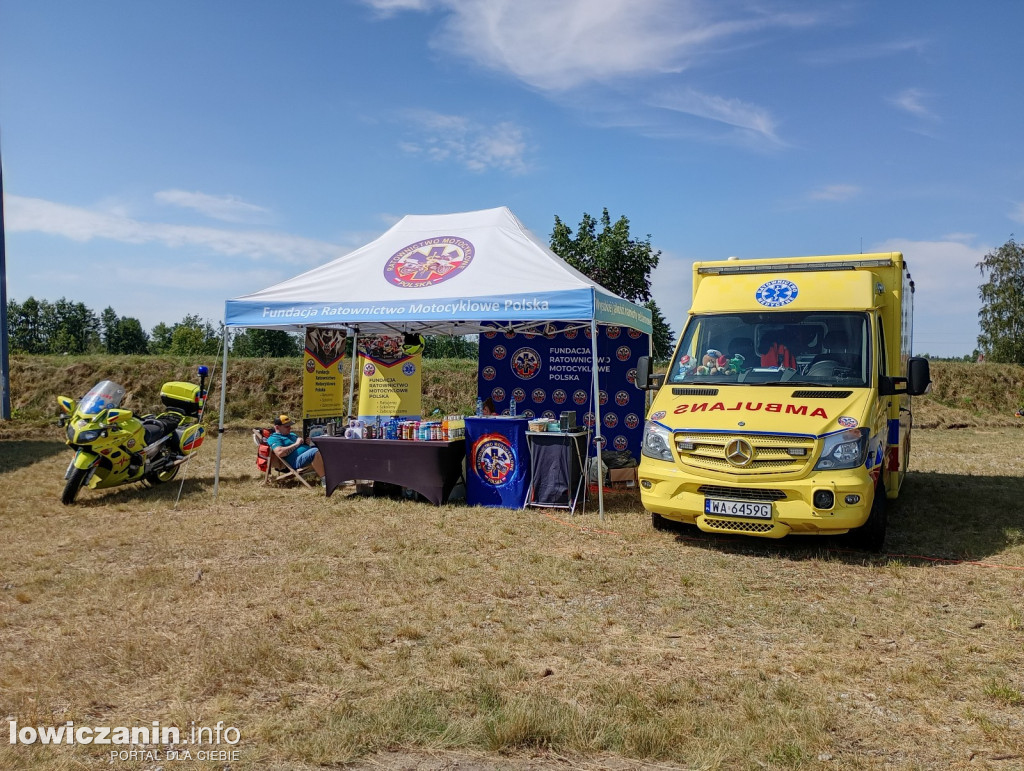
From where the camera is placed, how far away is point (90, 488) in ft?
31.9

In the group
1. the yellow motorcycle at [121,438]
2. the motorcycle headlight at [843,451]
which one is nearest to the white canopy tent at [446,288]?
the yellow motorcycle at [121,438]

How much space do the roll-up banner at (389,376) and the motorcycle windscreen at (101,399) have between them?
3399 mm

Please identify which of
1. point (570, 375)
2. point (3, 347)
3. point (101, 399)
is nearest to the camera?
point (101, 399)

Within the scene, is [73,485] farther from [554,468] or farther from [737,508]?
[737,508]

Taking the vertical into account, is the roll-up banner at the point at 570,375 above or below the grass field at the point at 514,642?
above

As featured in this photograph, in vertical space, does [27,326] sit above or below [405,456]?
above

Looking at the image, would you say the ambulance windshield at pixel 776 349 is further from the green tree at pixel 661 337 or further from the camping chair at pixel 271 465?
the green tree at pixel 661 337

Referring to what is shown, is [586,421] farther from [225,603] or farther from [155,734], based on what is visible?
[155,734]

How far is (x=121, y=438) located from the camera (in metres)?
9.31

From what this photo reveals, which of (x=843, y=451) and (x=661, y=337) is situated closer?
(x=843, y=451)

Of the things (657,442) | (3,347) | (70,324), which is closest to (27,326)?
(70,324)

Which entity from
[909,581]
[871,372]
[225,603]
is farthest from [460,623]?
[871,372]

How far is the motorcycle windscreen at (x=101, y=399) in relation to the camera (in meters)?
9.12

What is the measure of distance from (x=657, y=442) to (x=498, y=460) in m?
2.60
